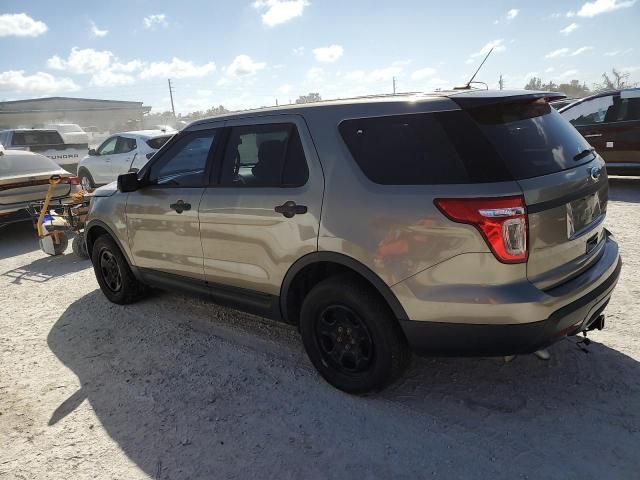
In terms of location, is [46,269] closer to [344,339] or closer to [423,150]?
[344,339]

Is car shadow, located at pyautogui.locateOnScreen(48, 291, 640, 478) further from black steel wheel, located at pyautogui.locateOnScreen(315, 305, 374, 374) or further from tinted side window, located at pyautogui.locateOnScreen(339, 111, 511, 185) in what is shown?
tinted side window, located at pyautogui.locateOnScreen(339, 111, 511, 185)

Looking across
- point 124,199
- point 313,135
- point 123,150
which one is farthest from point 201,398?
point 123,150

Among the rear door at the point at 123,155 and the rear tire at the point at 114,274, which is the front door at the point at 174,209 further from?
the rear door at the point at 123,155

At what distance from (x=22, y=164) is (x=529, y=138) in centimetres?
873

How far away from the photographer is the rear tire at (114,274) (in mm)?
4777

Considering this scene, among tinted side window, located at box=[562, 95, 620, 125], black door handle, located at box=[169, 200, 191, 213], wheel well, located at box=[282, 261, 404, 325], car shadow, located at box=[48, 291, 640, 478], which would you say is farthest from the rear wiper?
tinted side window, located at box=[562, 95, 620, 125]

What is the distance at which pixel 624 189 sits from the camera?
29.3ft

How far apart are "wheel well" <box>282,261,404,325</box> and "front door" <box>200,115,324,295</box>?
0.10 meters

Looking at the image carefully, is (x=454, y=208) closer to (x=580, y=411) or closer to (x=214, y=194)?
(x=580, y=411)

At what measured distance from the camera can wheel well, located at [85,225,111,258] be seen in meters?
4.96

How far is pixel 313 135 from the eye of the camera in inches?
118

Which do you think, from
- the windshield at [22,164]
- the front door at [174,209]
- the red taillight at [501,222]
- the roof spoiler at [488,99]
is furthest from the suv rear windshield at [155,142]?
the red taillight at [501,222]

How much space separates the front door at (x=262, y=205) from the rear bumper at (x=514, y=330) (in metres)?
0.85

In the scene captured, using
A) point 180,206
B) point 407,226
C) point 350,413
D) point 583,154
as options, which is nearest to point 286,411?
point 350,413
